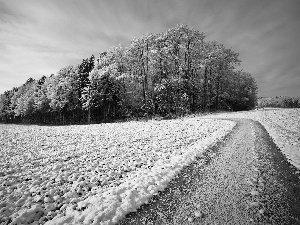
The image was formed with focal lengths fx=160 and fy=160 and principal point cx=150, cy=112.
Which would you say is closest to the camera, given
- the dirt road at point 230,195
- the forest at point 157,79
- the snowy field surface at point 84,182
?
the dirt road at point 230,195

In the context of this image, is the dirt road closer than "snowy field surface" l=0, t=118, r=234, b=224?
Yes

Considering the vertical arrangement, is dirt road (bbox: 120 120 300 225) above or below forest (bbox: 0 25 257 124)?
below

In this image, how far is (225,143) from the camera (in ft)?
35.6

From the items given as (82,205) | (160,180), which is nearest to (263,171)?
(160,180)

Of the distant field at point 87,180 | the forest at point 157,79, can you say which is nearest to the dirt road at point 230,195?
the distant field at point 87,180

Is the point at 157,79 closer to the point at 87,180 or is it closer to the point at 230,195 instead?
the point at 87,180

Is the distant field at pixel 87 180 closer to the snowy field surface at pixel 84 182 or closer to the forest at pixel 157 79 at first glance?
the snowy field surface at pixel 84 182

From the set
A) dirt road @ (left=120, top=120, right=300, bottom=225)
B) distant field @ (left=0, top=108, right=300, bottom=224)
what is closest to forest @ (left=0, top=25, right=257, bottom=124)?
distant field @ (left=0, top=108, right=300, bottom=224)

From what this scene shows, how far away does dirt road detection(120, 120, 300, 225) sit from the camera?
414cm

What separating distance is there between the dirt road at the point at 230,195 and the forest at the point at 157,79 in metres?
22.2

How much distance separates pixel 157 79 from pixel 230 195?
96.3 ft

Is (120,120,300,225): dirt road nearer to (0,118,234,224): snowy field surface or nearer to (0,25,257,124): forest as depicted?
(0,118,234,224): snowy field surface

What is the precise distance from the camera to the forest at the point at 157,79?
3105cm

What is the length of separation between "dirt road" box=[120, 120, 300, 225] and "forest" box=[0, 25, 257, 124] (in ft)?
72.7
